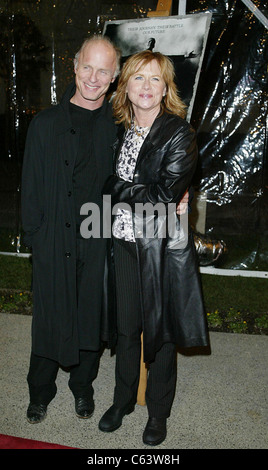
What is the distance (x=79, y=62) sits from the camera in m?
2.37

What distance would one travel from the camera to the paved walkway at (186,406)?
2.49m

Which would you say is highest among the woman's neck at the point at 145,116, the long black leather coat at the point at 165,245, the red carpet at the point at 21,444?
the woman's neck at the point at 145,116

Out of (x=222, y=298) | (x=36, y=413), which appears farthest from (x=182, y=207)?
(x=222, y=298)

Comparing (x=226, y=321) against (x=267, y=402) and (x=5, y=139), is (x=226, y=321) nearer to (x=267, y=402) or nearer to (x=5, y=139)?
(x=267, y=402)

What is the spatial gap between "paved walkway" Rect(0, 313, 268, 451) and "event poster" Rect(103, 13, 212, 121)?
1.89 m

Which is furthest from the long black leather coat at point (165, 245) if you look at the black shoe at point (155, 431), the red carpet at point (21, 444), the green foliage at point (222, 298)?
the green foliage at point (222, 298)

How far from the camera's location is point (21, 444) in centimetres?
240

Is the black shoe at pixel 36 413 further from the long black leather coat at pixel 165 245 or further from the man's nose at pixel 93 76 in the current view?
the man's nose at pixel 93 76

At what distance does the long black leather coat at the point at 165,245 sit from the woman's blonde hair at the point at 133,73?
9cm

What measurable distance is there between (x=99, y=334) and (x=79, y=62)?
1.49 m

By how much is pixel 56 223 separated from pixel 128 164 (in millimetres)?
499

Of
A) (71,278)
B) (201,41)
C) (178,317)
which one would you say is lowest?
(178,317)

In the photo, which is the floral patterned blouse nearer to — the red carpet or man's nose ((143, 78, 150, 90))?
man's nose ((143, 78, 150, 90))
